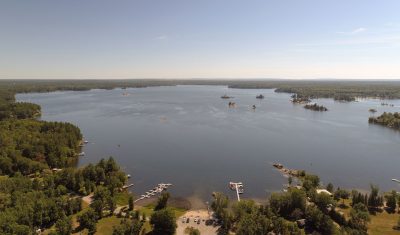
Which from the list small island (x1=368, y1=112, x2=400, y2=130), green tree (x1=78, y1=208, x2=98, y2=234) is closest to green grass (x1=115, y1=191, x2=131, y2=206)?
green tree (x1=78, y1=208, x2=98, y2=234)

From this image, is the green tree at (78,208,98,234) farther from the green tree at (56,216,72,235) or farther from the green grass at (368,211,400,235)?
the green grass at (368,211,400,235)

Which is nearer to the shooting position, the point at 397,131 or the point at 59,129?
the point at 59,129

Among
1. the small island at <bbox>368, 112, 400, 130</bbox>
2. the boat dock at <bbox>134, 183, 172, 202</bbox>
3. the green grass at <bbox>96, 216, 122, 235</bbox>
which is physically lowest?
the boat dock at <bbox>134, 183, 172, 202</bbox>

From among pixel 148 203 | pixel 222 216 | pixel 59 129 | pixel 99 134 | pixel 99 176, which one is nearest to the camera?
pixel 222 216

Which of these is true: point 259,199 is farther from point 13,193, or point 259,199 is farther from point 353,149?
point 353,149

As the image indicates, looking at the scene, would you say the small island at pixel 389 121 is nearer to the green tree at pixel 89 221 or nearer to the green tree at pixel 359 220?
the green tree at pixel 359 220

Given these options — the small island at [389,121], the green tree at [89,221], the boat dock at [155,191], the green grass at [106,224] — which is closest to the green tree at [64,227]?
the green tree at [89,221]

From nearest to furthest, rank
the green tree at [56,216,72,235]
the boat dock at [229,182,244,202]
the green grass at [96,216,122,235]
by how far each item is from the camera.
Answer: the green tree at [56,216,72,235] → the green grass at [96,216,122,235] → the boat dock at [229,182,244,202]

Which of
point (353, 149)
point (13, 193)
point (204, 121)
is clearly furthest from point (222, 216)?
point (204, 121)

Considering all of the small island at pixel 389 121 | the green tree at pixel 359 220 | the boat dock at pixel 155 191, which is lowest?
the boat dock at pixel 155 191
